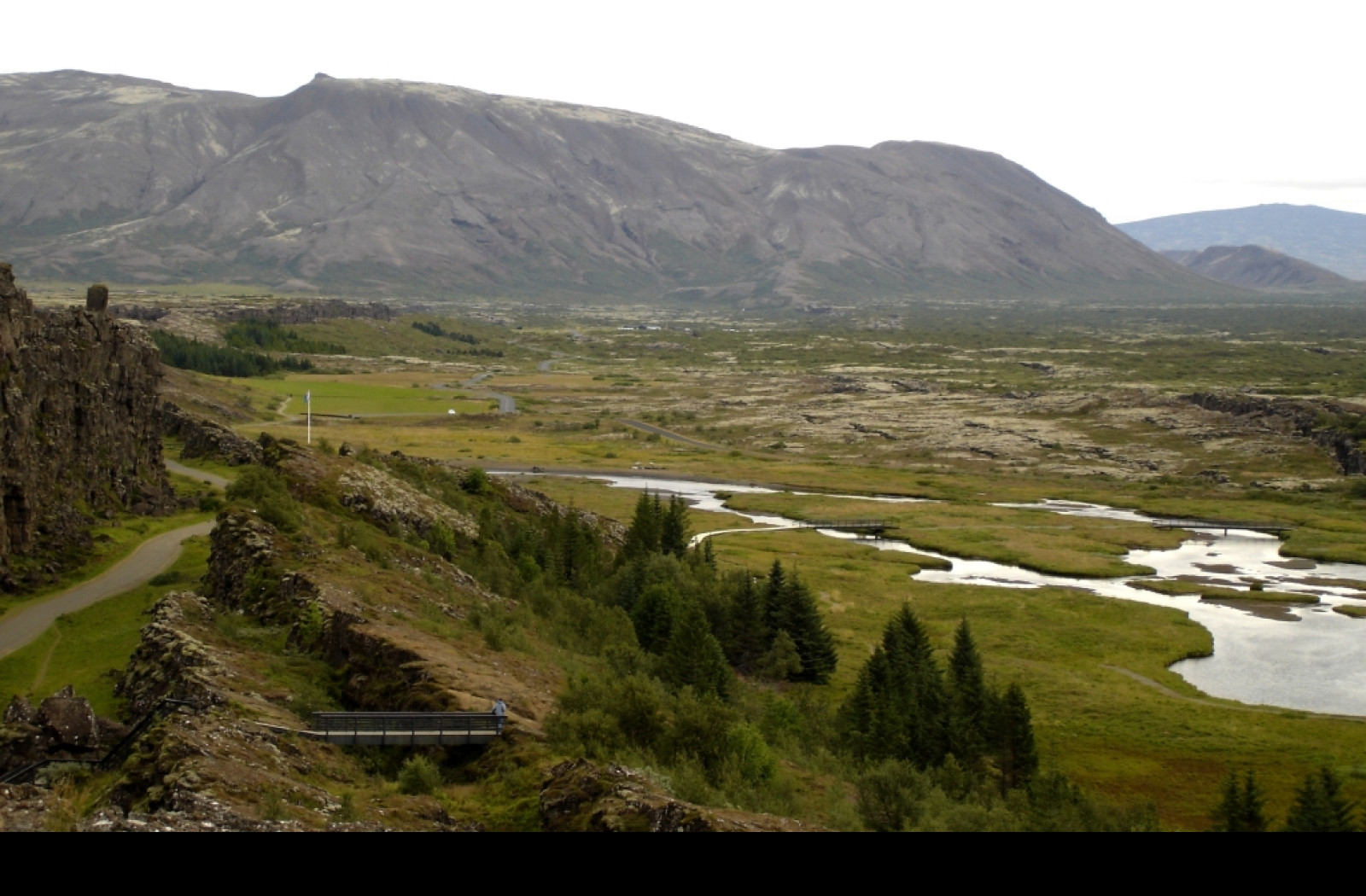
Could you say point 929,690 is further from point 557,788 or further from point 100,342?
point 100,342

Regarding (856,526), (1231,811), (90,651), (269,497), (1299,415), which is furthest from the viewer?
(1299,415)

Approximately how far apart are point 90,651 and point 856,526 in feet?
266

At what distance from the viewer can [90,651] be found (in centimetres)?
3609

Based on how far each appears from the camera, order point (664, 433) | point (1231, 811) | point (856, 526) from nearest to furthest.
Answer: point (1231, 811) < point (856, 526) < point (664, 433)

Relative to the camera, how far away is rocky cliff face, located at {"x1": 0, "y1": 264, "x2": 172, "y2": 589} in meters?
45.4

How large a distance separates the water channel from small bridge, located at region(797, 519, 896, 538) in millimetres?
1354

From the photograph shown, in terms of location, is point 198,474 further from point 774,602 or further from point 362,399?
point 362,399

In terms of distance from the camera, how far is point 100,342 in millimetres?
61125

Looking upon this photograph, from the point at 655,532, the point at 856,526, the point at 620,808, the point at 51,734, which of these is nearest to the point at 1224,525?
the point at 856,526

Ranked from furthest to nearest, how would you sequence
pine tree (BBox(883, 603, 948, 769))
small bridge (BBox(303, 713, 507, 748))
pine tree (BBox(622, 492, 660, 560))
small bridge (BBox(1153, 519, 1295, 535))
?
1. small bridge (BBox(1153, 519, 1295, 535))
2. pine tree (BBox(622, 492, 660, 560))
3. pine tree (BBox(883, 603, 948, 769))
4. small bridge (BBox(303, 713, 507, 748))

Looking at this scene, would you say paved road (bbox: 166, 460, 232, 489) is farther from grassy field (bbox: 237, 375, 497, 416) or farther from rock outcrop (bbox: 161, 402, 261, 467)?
grassy field (bbox: 237, 375, 497, 416)

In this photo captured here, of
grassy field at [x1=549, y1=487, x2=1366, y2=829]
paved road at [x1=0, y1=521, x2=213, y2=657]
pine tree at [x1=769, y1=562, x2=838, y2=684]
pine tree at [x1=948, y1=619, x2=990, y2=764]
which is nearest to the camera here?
paved road at [x1=0, y1=521, x2=213, y2=657]

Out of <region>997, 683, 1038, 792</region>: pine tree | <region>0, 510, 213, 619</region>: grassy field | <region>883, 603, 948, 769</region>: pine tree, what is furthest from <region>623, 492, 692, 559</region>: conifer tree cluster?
<region>997, 683, 1038, 792</region>: pine tree
